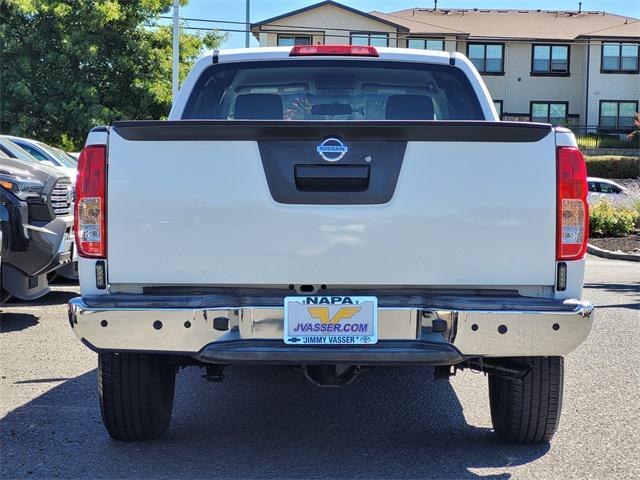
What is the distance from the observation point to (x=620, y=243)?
20.5 m

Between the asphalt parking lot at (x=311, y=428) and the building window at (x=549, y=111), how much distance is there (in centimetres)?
4216

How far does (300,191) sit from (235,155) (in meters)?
0.34

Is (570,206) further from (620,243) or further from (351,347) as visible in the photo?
(620,243)

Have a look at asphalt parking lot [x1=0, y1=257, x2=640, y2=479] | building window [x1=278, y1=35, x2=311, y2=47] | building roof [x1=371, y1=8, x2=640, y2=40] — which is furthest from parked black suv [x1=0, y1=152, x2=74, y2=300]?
building roof [x1=371, y1=8, x2=640, y2=40]

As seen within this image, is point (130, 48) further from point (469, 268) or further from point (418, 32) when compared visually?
point (469, 268)

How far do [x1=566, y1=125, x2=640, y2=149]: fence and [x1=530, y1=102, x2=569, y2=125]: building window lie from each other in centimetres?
142

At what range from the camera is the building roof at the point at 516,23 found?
47156mm

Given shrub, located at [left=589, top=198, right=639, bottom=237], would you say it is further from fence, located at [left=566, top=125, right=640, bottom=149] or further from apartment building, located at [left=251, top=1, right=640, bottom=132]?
apartment building, located at [left=251, top=1, right=640, bottom=132]

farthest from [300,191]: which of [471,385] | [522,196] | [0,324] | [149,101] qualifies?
[149,101]

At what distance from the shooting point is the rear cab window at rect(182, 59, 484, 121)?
17.9ft

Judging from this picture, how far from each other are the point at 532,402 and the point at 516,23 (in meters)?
47.5

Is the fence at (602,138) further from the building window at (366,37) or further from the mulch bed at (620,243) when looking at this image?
the mulch bed at (620,243)

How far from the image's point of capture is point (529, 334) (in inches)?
154

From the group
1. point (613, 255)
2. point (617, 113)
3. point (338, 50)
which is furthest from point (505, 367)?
point (617, 113)
